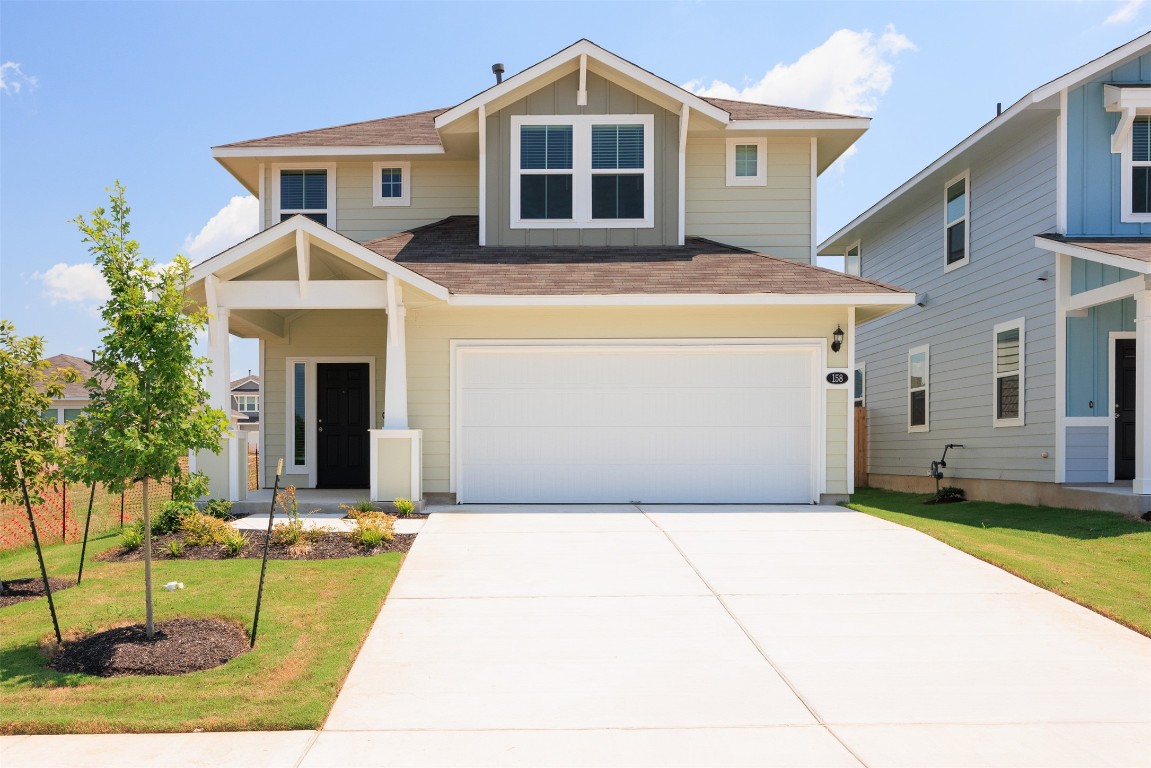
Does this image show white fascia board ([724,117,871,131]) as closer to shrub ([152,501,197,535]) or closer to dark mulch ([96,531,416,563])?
dark mulch ([96,531,416,563])

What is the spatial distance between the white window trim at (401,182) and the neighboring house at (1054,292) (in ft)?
31.3

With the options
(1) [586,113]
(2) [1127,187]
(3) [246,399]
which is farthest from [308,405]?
(3) [246,399]

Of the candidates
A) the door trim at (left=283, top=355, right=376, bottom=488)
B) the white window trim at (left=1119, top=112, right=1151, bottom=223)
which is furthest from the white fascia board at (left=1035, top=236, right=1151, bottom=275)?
the door trim at (left=283, top=355, right=376, bottom=488)

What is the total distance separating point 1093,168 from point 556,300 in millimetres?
8309

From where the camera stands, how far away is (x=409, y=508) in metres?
11.3

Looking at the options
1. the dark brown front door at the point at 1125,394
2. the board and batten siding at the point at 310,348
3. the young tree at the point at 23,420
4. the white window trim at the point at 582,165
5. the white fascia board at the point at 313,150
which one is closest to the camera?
the young tree at the point at 23,420

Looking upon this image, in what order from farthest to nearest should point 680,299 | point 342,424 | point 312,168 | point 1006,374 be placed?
1. point 312,168
2. point 342,424
3. point 1006,374
4. point 680,299

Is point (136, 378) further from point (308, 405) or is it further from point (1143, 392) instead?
point (1143, 392)

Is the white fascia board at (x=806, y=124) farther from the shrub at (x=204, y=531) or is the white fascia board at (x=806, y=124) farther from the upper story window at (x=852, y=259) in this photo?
the shrub at (x=204, y=531)

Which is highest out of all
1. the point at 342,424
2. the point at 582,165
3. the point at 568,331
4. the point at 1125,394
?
the point at 582,165

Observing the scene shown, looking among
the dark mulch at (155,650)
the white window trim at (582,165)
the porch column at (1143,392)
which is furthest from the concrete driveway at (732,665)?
the white window trim at (582,165)

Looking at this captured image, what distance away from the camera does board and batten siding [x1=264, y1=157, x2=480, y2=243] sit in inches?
591

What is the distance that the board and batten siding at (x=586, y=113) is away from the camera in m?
13.9

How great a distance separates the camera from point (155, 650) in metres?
5.92
